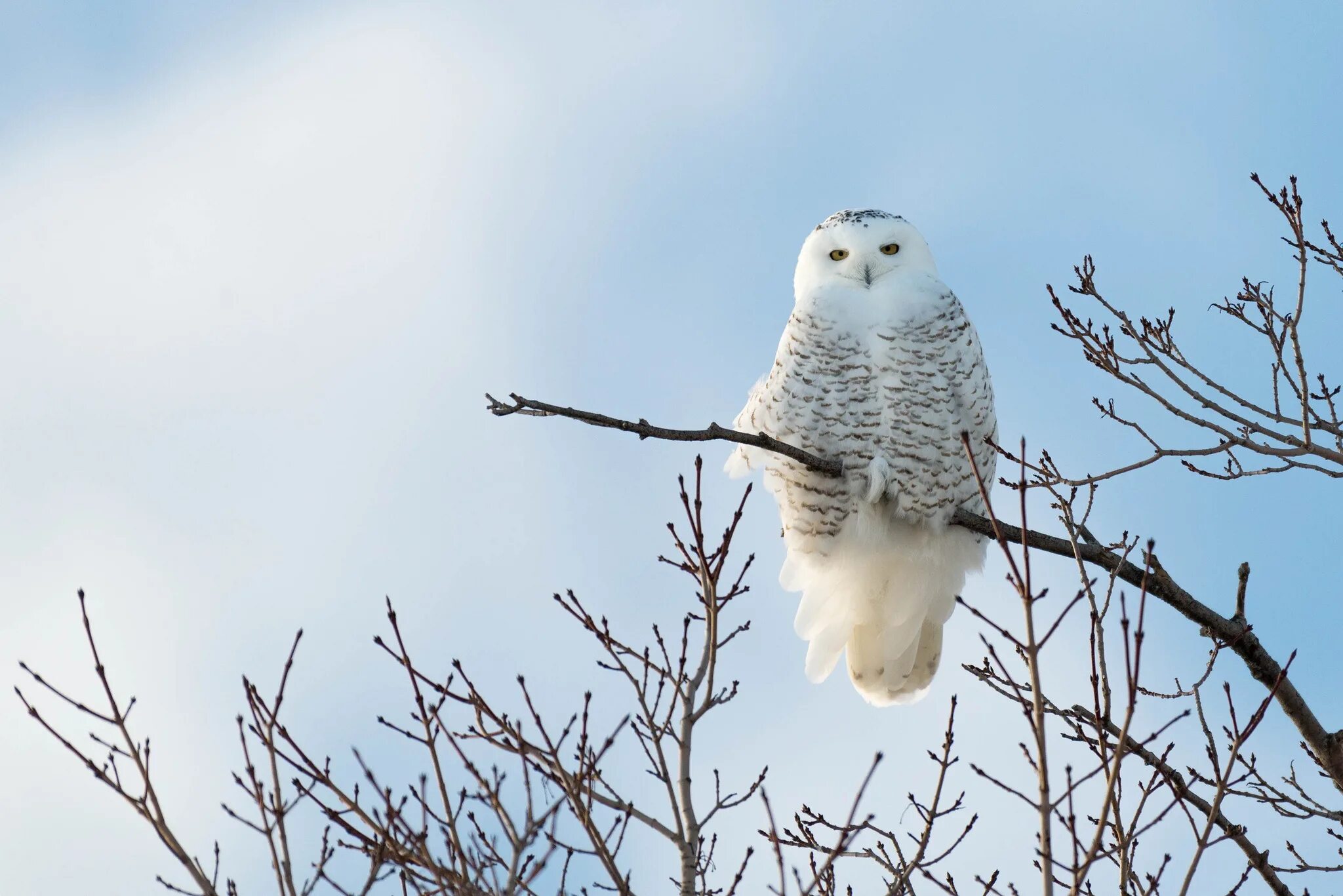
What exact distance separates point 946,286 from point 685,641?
7.74ft

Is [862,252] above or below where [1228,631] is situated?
above

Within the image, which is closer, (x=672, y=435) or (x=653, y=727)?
(x=653, y=727)

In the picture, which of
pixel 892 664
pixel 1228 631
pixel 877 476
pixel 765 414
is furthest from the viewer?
pixel 892 664

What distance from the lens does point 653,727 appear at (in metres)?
3.24

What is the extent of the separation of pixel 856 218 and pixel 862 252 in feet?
0.75

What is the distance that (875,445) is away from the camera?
16.2 feet

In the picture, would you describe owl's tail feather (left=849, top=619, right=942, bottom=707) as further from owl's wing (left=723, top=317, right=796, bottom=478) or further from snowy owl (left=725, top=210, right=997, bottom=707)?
owl's wing (left=723, top=317, right=796, bottom=478)

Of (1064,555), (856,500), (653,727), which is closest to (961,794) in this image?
(1064,555)

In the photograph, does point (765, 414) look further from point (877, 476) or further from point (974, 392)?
point (974, 392)

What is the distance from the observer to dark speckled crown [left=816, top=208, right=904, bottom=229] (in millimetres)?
5348

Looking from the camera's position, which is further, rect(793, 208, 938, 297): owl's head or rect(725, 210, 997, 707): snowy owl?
rect(793, 208, 938, 297): owl's head

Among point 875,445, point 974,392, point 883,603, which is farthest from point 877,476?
point 883,603

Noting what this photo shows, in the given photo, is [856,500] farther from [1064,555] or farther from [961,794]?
[961,794]

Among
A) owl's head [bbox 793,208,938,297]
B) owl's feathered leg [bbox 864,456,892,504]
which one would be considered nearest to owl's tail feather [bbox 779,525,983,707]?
owl's feathered leg [bbox 864,456,892,504]
